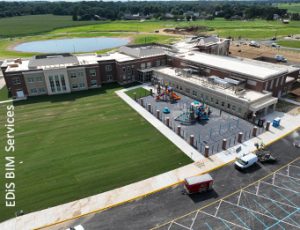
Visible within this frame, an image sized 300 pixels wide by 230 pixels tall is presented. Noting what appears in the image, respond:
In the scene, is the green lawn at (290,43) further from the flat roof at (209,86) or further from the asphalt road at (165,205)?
the asphalt road at (165,205)

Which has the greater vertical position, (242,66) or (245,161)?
(242,66)

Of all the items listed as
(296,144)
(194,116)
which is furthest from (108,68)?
(296,144)

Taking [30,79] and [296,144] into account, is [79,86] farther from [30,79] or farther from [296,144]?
[296,144]

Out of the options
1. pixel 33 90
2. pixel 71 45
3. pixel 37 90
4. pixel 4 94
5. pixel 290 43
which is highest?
pixel 71 45

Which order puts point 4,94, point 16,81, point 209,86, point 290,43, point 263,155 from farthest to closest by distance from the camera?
point 290,43
point 4,94
point 16,81
point 209,86
point 263,155

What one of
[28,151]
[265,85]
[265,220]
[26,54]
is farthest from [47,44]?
[265,220]

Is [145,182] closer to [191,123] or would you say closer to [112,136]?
[112,136]

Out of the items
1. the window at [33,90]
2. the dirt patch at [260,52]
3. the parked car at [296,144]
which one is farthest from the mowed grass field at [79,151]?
the dirt patch at [260,52]

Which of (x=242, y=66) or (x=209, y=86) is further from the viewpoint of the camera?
(x=242, y=66)
